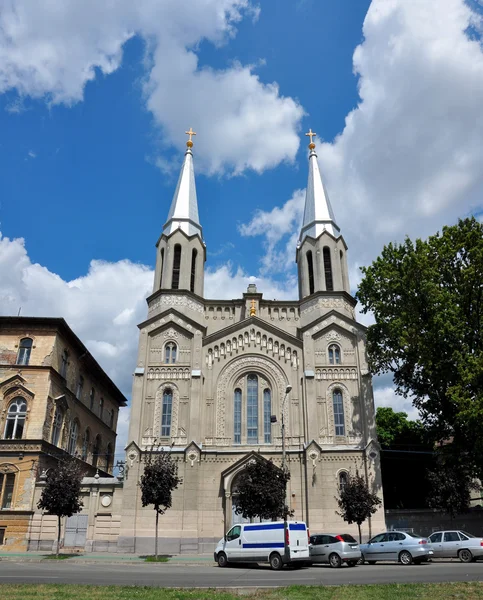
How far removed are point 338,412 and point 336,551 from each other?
12.8 m

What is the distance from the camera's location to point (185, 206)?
4341 centimetres

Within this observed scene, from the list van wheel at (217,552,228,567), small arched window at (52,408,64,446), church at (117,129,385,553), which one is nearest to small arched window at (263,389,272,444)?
church at (117,129,385,553)

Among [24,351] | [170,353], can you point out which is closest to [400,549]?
[170,353]

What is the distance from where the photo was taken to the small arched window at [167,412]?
34250 millimetres

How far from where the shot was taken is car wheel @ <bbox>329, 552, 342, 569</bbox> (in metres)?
22.5

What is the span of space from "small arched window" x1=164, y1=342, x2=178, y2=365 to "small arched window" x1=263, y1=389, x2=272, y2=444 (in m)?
7.06

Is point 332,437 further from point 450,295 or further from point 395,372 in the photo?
point 450,295

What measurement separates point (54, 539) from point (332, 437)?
61.0 ft

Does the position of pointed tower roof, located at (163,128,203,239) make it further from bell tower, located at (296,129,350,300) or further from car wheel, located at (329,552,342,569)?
car wheel, located at (329,552,342,569)

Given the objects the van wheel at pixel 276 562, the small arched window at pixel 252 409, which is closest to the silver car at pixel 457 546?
the van wheel at pixel 276 562

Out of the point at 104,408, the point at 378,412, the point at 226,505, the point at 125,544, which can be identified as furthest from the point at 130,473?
the point at 378,412

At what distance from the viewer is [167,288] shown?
38750 millimetres

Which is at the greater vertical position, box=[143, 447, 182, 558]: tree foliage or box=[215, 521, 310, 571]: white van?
box=[143, 447, 182, 558]: tree foliage

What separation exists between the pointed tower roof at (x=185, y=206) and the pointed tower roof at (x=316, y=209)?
30.9ft
